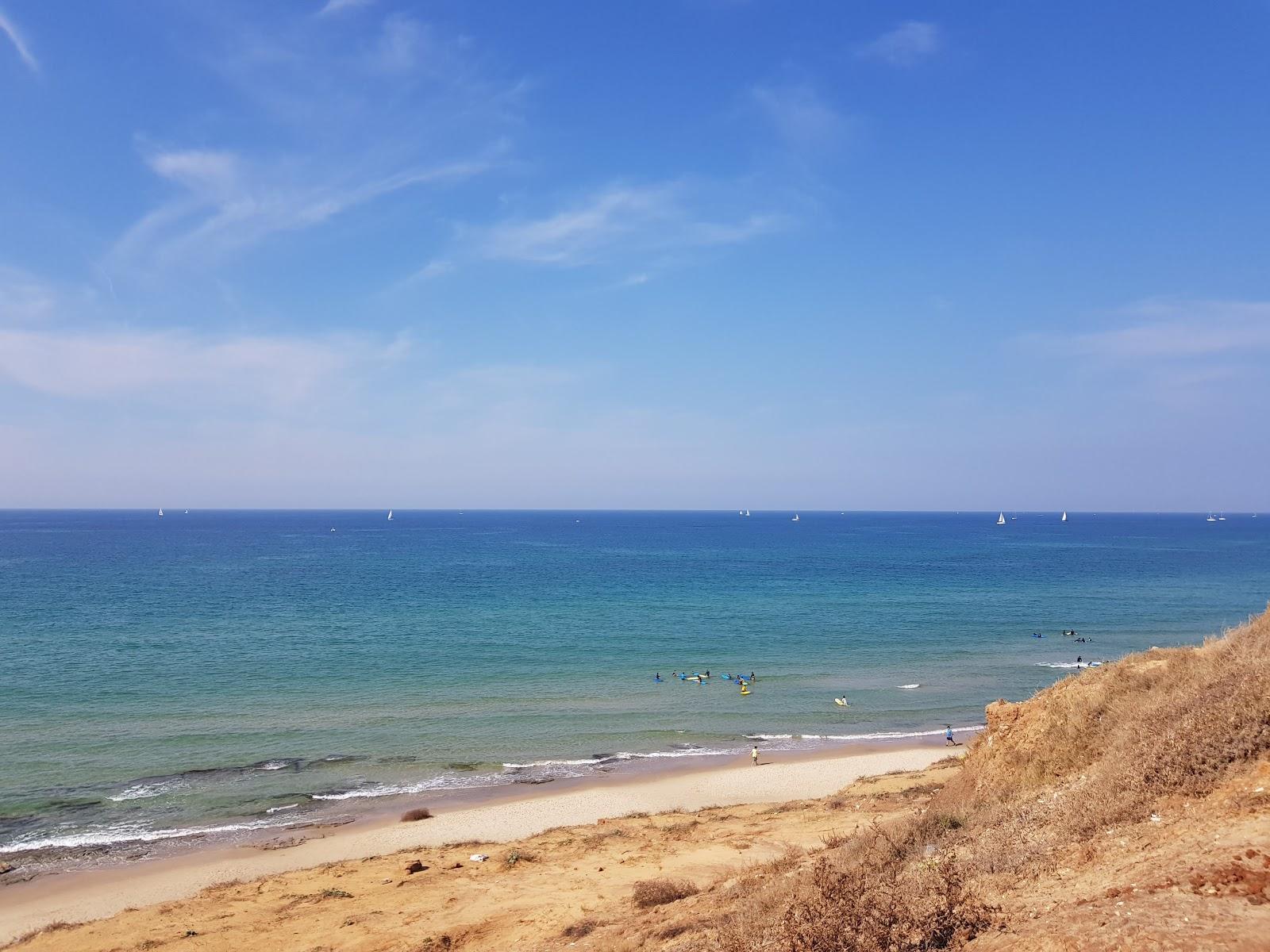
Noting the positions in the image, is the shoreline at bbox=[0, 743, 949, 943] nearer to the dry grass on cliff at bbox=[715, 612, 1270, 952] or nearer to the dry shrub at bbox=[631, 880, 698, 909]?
the dry shrub at bbox=[631, 880, 698, 909]

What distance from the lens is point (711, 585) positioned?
82.6 meters

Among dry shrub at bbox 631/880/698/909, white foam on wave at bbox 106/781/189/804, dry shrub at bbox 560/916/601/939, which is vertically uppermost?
dry shrub at bbox 631/880/698/909

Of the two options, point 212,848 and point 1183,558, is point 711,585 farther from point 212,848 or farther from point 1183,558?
point 1183,558

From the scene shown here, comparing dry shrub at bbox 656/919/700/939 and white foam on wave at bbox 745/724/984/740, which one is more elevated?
dry shrub at bbox 656/919/700/939

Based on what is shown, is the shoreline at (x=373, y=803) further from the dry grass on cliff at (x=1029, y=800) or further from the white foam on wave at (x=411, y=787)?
the dry grass on cliff at (x=1029, y=800)

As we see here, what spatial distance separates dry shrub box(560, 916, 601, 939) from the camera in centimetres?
1364

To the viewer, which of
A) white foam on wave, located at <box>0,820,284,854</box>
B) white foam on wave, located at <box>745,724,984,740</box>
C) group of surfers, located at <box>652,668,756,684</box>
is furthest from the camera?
group of surfers, located at <box>652,668,756,684</box>

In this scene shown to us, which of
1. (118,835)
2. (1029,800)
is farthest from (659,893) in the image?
(118,835)

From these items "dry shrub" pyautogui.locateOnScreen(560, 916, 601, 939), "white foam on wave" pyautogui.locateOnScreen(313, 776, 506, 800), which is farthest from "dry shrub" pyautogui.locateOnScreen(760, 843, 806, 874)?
"white foam on wave" pyautogui.locateOnScreen(313, 776, 506, 800)

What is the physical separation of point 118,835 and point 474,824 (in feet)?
34.1

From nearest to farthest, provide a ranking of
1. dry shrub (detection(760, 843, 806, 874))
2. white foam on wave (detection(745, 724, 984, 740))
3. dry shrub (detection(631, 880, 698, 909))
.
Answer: dry shrub (detection(760, 843, 806, 874)) → dry shrub (detection(631, 880, 698, 909)) → white foam on wave (detection(745, 724, 984, 740))

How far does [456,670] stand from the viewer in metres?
42.9

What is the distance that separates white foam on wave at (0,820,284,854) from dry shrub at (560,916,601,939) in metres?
13.6

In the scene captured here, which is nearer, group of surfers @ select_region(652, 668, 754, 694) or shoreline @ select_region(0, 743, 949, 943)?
shoreline @ select_region(0, 743, 949, 943)
